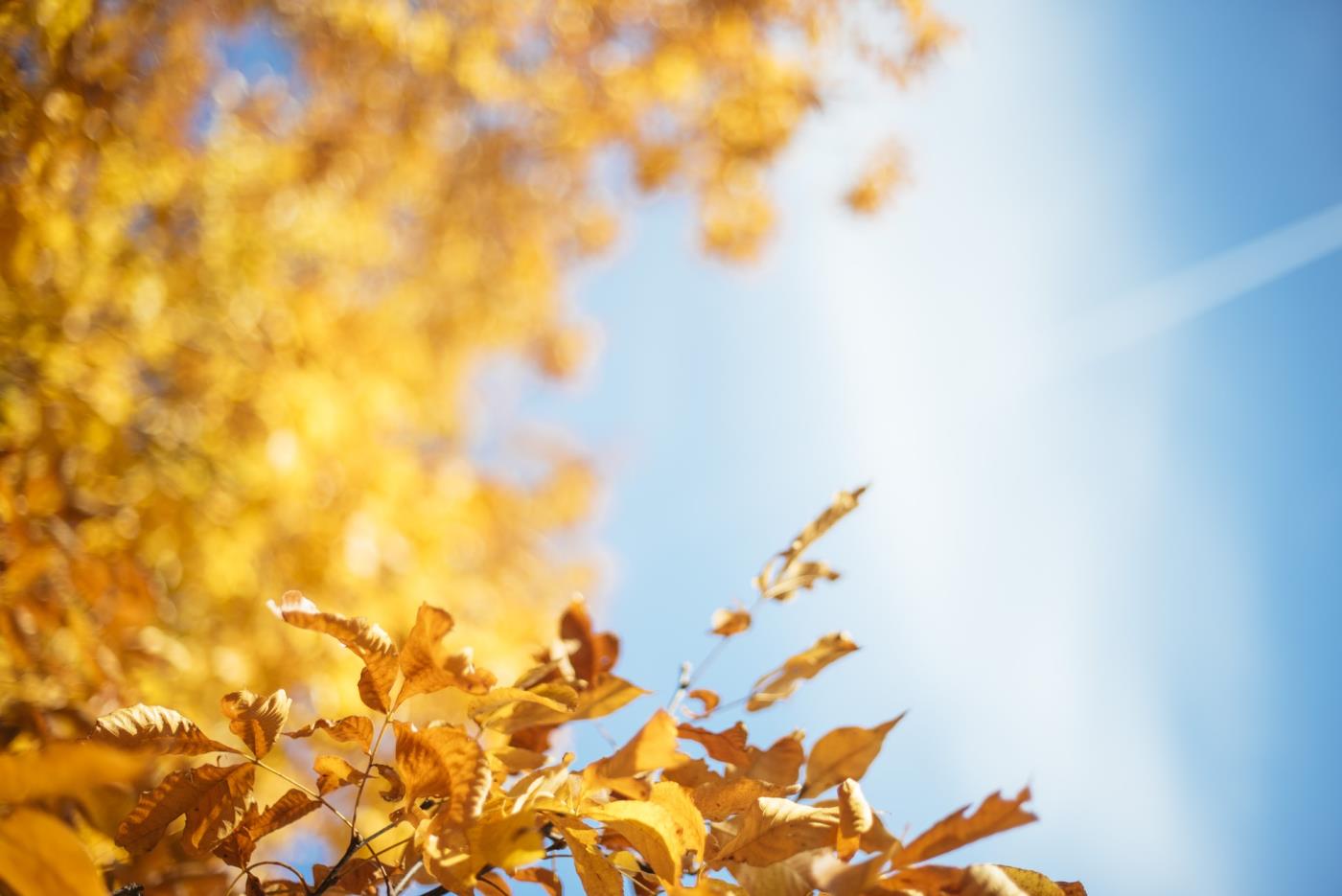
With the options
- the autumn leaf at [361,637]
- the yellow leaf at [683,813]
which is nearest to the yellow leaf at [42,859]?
the autumn leaf at [361,637]

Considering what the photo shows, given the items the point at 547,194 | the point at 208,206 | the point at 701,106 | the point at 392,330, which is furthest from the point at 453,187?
the point at 208,206

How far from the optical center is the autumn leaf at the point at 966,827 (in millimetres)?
335

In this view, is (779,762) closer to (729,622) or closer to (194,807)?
(729,622)

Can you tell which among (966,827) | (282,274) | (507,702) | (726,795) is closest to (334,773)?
(507,702)

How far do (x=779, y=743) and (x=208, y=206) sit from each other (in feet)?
8.20

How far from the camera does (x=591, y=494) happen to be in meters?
5.55

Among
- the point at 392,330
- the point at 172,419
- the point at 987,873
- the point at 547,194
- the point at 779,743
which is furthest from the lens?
the point at 547,194

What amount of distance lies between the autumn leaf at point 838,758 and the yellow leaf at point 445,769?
20cm

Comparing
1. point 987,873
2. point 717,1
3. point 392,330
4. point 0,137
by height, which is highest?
point 392,330

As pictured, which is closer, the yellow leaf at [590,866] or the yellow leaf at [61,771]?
the yellow leaf at [61,771]

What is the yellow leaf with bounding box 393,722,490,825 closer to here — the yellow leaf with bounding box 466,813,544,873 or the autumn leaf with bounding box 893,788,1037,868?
the yellow leaf with bounding box 466,813,544,873

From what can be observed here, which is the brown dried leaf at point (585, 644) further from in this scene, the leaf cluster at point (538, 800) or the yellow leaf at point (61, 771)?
the yellow leaf at point (61, 771)

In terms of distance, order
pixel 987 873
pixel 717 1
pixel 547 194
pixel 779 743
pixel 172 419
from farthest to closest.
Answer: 1. pixel 547 194
2. pixel 717 1
3. pixel 172 419
4. pixel 779 743
5. pixel 987 873

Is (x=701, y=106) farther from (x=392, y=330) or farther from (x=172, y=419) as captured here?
(x=172, y=419)
